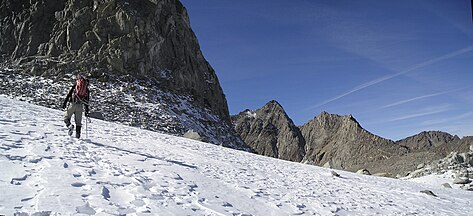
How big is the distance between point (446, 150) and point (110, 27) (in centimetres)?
5041

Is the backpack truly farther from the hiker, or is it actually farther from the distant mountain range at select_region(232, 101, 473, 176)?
the distant mountain range at select_region(232, 101, 473, 176)

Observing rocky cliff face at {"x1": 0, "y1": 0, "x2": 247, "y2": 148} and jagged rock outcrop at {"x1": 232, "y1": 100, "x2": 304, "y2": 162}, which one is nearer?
rocky cliff face at {"x1": 0, "y1": 0, "x2": 247, "y2": 148}

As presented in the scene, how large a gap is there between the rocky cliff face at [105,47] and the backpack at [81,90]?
24939 mm

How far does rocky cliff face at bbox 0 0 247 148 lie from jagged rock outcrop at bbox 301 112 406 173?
959 inches

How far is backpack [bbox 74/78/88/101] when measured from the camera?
9438 mm

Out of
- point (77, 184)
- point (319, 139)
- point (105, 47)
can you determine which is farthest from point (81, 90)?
point (319, 139)

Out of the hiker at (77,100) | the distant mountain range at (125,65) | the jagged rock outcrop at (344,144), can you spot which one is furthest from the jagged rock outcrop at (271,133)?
the hiker at (77,100)

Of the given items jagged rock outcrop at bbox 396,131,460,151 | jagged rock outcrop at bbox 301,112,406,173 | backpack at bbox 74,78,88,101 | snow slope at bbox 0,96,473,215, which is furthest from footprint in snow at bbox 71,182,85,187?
jagged rock outcrop at bbox 396,131,460,151

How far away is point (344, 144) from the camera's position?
9694cm

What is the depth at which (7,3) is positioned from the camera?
1841 inches

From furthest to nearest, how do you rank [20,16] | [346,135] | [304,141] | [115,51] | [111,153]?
[304,141] < [346,135] < [20,16] < [115,51] < [111,153]

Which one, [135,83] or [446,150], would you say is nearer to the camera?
[135,83]

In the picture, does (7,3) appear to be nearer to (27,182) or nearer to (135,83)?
(135,83)

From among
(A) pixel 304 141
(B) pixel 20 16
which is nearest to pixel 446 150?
(B) pixel 20 16
